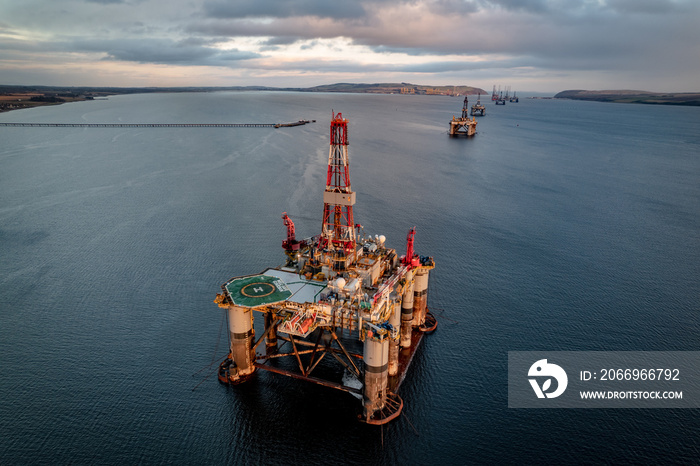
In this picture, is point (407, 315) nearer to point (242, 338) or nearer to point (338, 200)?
point (338, 200)

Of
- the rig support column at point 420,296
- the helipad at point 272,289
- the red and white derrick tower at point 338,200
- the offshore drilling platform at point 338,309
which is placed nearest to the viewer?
the offshore drilling platform at point 338,309

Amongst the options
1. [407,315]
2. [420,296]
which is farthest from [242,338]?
[420,296]

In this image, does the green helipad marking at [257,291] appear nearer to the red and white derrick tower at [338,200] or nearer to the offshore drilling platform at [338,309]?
the offshore drilling platform at [338,309]

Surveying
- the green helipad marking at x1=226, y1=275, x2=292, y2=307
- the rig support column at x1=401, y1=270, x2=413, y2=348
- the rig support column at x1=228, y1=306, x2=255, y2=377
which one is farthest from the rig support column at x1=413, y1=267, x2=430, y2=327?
the rig support column at x1=228, y1=306, x2=255, y2=377

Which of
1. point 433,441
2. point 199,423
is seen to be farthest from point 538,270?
point 199,423

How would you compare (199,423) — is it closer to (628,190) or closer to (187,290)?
(187,290)

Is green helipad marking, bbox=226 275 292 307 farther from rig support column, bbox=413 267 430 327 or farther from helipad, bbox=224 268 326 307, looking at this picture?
rig support column, bbox=413 267 430 327

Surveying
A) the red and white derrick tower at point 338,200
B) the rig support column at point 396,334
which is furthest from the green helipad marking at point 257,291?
the rig support column at point 396,334
